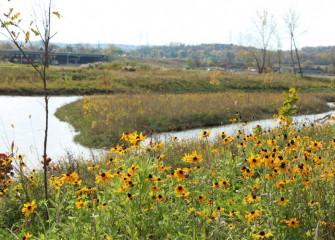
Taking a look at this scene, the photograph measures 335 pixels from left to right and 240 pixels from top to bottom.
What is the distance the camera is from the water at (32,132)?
9273 mm

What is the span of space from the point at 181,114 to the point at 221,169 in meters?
9.93

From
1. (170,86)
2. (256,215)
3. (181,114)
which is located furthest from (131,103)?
(256,215)

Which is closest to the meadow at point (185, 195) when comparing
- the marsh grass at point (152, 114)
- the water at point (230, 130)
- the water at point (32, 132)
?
the water at point (230, 130)

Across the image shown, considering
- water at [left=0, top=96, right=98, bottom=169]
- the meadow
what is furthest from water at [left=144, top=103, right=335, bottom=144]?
water at [left=0, top=96, right=98, bottom=169]

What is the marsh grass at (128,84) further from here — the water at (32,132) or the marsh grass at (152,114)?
the marsh grass at (152,114)

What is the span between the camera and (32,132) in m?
12.1

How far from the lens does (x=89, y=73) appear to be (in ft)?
101

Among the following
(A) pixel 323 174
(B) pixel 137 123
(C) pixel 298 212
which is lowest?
(B) pixel 137 123

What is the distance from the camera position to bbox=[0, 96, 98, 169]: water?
30.4ft

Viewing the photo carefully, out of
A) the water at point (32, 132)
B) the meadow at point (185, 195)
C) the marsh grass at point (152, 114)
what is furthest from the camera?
the marsh grass at point (152, 114)

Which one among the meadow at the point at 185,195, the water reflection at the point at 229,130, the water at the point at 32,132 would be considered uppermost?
the meadow at the point at 185,195

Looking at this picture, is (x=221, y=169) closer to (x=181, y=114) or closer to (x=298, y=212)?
(x=298, y=212)

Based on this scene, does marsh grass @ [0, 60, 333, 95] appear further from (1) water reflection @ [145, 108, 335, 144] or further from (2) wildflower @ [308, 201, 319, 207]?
(2) wildflower @ [308, 201, 319, 207]

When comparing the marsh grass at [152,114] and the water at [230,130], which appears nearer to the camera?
the water at [230,130]
